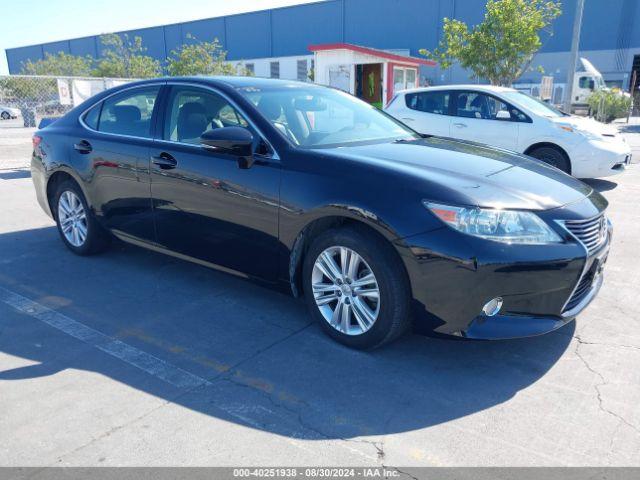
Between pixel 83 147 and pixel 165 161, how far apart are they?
4.03 ft

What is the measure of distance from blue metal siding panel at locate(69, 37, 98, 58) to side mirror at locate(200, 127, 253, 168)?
73.1 m

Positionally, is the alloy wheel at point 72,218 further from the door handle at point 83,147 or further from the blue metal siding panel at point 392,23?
the blue metal siding panel at point 392,23

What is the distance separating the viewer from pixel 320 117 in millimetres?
4168

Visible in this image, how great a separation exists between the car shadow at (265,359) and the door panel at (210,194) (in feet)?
1.37

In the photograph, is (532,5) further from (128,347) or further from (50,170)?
(128,347)

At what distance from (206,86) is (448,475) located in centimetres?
320

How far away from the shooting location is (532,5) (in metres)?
19.4

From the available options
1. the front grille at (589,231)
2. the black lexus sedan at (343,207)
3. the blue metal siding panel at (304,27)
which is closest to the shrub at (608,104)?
the black lexus sedan at (343,207)

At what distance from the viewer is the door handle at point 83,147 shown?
4898 millimetres

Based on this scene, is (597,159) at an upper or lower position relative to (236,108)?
lower

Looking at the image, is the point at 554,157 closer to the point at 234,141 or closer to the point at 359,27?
the point at 234,141

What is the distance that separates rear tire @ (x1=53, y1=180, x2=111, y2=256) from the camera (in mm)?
5133

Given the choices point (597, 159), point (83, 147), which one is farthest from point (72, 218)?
point (597, 159)

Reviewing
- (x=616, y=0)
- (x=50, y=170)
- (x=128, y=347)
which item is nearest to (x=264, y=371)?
(x=128, y=347)
